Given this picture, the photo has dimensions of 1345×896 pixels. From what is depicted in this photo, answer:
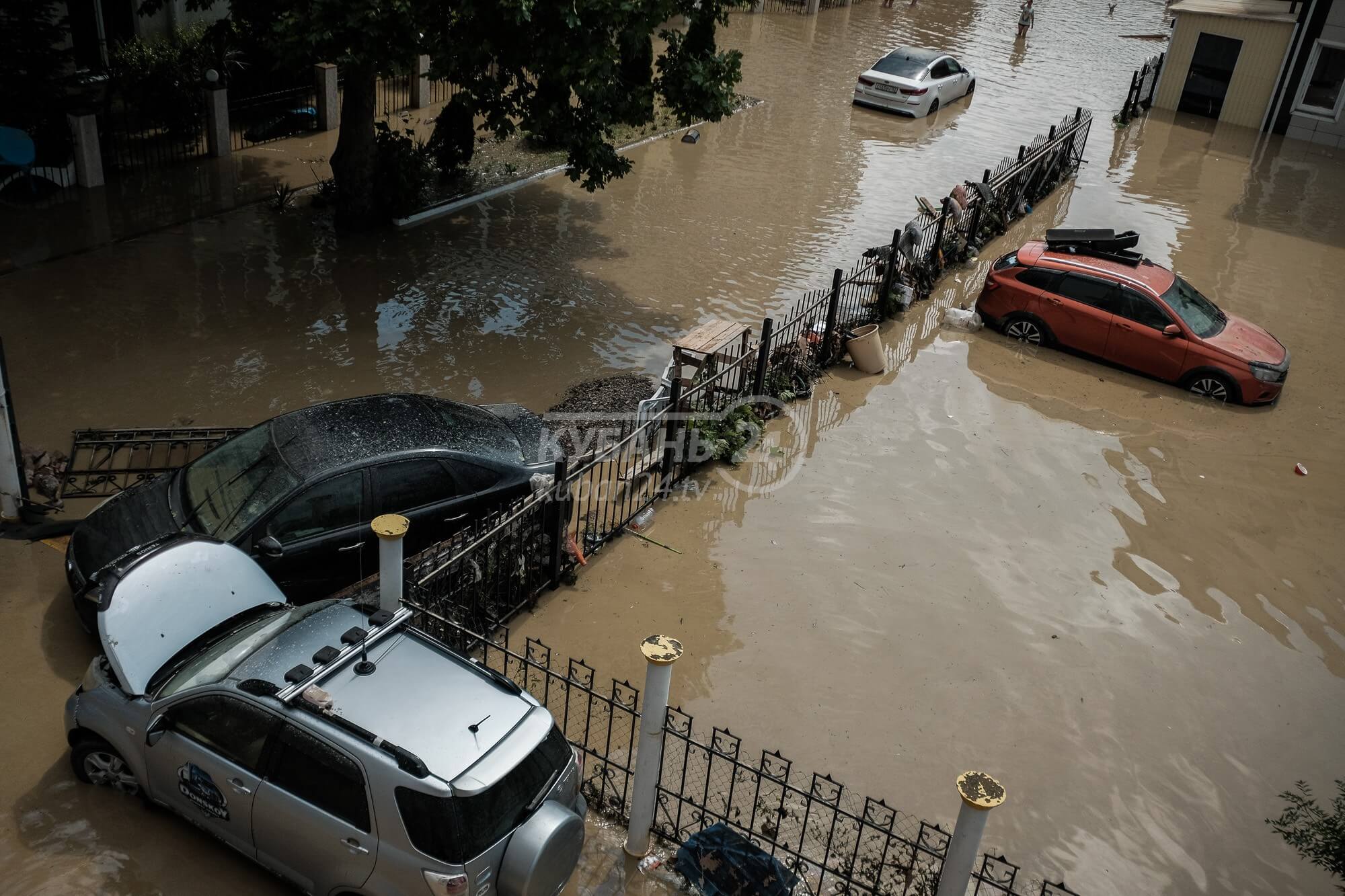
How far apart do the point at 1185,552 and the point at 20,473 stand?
36.5 feet

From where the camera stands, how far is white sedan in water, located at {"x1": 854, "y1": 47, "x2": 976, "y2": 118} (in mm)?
25797

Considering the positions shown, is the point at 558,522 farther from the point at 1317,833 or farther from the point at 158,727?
the point at 1317,833

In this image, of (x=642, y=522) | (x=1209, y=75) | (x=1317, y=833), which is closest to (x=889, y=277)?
(x=642, y=522)

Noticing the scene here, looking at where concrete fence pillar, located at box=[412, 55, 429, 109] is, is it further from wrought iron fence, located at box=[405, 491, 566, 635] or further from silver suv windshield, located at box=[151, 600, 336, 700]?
silver suv windshield, located at box=[151, 600, 336, 700]

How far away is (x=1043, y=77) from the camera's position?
32.3 meters

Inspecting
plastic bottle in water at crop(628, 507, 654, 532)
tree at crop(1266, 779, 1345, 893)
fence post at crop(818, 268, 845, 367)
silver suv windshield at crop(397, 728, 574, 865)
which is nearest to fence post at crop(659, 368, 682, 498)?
plastic bottle in water at crop(628, 507, 654, 532)

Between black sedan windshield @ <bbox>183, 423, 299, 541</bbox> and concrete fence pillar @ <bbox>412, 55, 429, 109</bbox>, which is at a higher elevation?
concrete fence pillar @ <bbox>412, 55, 429, 109</bbox>

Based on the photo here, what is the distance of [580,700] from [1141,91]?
2853 centimetres

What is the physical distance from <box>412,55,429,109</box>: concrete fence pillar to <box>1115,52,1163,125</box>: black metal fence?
17672mm

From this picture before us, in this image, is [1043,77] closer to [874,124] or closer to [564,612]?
[874,124]

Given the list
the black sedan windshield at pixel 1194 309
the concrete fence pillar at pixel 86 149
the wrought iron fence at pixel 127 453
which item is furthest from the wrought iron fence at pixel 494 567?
the concrete fence pillar at pixel 86 149

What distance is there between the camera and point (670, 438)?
430 inches

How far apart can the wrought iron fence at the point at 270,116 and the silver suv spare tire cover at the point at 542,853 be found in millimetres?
16326

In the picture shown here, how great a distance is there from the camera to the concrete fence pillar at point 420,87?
22047mm
